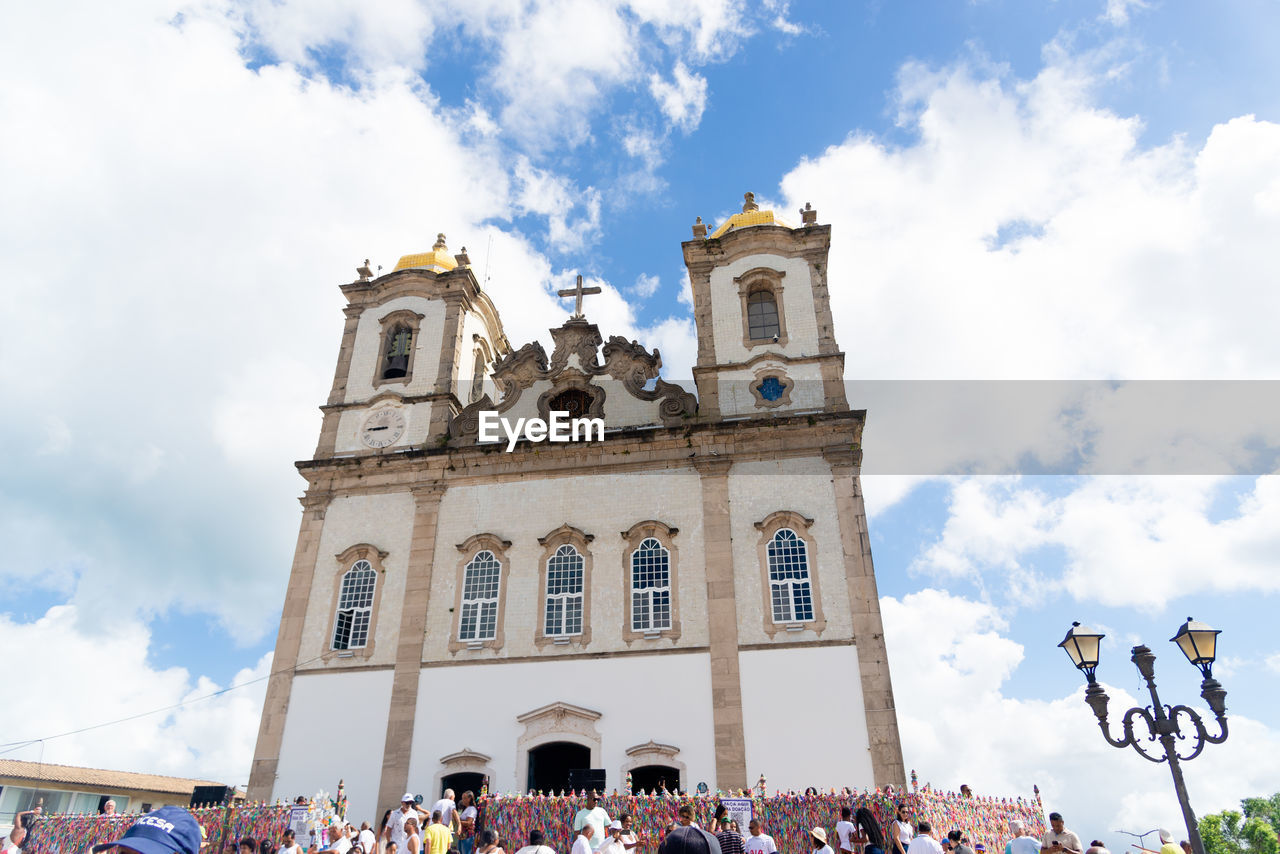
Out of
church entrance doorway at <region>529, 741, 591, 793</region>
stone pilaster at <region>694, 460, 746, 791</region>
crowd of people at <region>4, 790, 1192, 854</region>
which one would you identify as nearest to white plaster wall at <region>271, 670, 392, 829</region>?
crowd of people at <region>4, 790, 1192, 854</region>

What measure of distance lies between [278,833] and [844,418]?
16.0m

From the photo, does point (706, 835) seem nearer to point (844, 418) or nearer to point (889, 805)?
Answer: point (889, 805)

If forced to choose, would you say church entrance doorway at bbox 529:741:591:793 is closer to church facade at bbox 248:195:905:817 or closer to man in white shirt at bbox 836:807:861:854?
church facade at bbox 248:195:905:817

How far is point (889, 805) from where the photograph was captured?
562 inches

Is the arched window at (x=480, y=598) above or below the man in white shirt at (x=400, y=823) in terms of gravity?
above

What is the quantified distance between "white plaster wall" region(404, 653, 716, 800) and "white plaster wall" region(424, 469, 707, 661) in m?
0.46

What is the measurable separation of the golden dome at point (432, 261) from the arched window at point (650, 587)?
1258 centimetres

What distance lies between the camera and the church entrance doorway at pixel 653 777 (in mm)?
18484

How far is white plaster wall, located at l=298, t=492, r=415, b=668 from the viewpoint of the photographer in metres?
21.2

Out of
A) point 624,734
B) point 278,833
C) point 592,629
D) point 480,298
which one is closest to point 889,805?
point 624,734

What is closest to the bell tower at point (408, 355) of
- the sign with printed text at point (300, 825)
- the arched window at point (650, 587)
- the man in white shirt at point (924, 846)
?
the arched window at point (650, 587)

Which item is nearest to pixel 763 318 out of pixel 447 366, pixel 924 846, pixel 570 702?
pixel 447 366

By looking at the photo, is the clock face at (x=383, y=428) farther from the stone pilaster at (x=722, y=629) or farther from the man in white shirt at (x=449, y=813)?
the man in white shirt at (x=449, y=813)

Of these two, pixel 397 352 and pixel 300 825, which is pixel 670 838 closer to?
pixel 300 825
